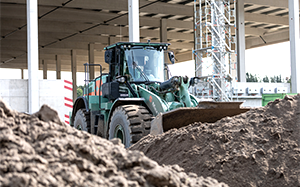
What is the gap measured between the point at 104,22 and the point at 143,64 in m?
19.2

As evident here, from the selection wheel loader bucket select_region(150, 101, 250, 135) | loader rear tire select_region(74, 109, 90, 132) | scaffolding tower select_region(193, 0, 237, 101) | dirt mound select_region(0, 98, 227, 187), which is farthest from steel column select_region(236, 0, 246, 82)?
dirt mound select_region(0, 98, 227, 187)

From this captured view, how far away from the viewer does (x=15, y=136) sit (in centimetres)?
324

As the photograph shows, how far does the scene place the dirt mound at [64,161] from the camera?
282 cm

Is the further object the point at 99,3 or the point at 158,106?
the point at 99,3

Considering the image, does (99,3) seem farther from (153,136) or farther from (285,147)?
(285,147)

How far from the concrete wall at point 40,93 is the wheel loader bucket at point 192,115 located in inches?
277

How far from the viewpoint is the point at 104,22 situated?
87.7 ft

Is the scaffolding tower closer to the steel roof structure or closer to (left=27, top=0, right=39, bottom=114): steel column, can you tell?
the steel roof structure

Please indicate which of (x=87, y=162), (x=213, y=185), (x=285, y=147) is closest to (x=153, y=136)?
(x=285, y=147)

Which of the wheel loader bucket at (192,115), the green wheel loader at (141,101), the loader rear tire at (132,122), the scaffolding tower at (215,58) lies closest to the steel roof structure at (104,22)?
the scaffolding tower at (215,58)

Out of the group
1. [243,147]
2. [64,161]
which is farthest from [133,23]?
[64,161]

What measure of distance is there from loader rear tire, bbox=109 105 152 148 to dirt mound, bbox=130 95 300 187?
0.39 m

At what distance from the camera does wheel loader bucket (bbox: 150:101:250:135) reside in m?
6.63

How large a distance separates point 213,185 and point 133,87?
15.9 ft
